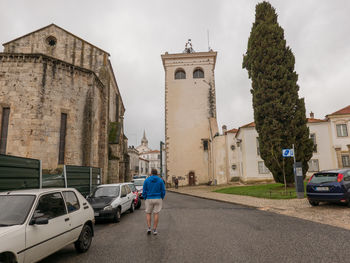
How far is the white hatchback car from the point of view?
11.1 ft

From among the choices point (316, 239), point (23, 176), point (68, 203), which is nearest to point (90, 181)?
point (23, 176)

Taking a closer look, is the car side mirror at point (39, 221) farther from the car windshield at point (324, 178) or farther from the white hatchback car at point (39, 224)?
the car windshield at point (324, 178)

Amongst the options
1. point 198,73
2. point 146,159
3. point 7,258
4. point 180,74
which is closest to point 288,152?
point 7,258

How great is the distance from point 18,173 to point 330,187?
37.2 feet

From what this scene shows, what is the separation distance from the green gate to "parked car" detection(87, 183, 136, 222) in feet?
7.24

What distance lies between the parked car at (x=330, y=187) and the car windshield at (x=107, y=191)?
25.8 feet

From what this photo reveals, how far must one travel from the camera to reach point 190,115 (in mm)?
38125

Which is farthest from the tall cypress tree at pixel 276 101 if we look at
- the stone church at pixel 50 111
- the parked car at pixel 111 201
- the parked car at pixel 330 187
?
the stone church at pixel 50 111

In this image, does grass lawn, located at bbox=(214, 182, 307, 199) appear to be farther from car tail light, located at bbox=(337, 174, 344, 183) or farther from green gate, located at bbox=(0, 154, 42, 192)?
green gate, located at bbox=(0, 154, 42, 192)

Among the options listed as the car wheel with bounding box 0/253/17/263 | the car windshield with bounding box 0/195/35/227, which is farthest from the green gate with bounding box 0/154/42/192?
the car wheel with bounding box 0/253/17/263

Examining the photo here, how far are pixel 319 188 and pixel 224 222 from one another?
179 inches

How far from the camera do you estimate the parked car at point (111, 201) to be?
849cm

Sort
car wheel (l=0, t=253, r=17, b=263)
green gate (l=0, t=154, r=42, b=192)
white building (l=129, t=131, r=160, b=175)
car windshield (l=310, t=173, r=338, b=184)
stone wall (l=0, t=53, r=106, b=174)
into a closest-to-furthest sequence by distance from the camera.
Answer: car wheel (l=0, t=253, r=17, b=263) < green gate (l=0, t=154, r=42, b=192) < car windshield (l=310, t=173, r=338, b=184) < stone wall (l=0, t=53, r=106, b=174) < white building (l=129, t=131, r=160, b=175)

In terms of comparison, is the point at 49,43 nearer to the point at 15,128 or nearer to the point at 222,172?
the point at 15,128
